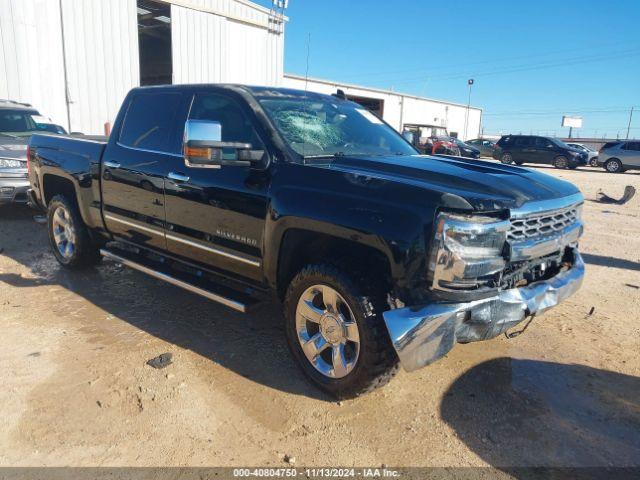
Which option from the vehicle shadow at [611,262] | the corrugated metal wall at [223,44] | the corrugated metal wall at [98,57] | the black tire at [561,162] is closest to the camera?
the vehicle shadow at [611,262]

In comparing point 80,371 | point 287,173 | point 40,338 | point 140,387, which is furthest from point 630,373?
point 40,338

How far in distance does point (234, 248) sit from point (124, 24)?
551 inches

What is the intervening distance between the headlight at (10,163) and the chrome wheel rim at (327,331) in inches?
259

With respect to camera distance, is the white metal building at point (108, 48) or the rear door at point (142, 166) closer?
the rear door at point (142, 166)

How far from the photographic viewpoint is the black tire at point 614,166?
22.6 m

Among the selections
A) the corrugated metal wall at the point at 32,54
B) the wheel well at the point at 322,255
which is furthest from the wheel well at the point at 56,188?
the corrugated metal wall at the point at 32,54

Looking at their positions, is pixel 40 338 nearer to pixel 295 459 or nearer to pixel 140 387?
pixel 140 387

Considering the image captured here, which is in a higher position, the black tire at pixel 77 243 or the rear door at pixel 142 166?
the rear door at pixel 142 166

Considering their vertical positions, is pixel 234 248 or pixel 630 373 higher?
pixel 234 248

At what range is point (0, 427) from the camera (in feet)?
8.87

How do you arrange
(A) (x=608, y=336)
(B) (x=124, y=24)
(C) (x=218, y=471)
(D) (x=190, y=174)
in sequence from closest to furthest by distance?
1. (C) (x=218, y=471)
2. (D) (x=190, y=174)
3. (A) (x=608, y=336)
4. (B) (x=124, y=24)

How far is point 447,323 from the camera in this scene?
2477 millimetres

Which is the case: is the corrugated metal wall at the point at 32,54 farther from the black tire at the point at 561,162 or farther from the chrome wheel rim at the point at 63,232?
the black tire at the point at 561,162

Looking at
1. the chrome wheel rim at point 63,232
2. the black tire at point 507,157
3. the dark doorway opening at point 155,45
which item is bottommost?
the chrome wheel rim at point 63,232
